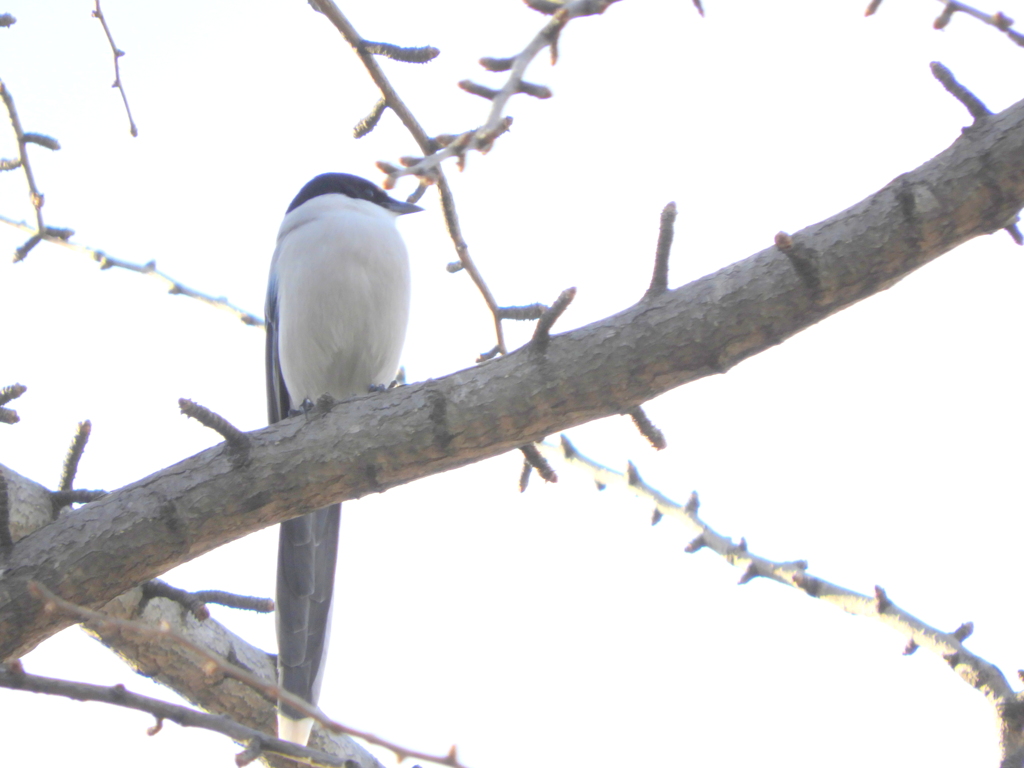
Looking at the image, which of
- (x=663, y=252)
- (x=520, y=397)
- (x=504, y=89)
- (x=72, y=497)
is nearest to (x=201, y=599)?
(x=72, y=497)

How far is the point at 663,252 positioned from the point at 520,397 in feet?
2.03

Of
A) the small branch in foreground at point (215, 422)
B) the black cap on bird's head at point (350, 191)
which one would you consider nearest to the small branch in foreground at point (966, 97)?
the small branch in foreground at point (215, 422)

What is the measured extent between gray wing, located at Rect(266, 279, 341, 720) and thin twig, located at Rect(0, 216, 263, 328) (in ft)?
3.43

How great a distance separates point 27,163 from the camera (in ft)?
12.2

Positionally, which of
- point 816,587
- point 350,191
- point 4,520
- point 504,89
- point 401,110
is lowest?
point 816,587

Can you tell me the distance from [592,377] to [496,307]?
84 centimetres

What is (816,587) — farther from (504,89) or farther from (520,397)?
(504,89)

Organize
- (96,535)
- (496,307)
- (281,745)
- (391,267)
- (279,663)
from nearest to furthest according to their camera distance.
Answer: (281,745) → (96,535) → (496,307) → (279,663) → (391,267)

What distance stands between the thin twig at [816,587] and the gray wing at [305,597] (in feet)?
4.36

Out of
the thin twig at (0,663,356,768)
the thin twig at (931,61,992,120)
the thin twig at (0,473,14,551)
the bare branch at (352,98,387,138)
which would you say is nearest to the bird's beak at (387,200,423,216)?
the bare branch at (352,98,387,138)

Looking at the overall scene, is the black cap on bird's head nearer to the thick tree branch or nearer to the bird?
the bird

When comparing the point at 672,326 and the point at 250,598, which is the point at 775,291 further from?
the point at 250,598

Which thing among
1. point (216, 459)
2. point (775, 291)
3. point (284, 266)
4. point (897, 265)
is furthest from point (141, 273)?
point (897, 265)

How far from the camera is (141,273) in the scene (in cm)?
416
